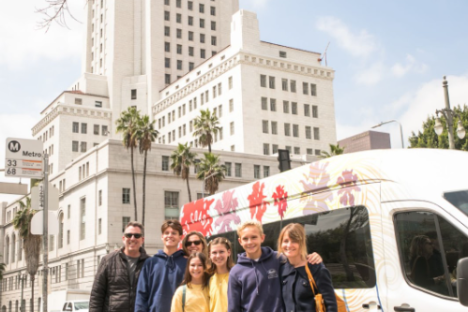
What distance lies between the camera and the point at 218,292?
572 centimetres

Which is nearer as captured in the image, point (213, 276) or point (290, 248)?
point (290, 248)

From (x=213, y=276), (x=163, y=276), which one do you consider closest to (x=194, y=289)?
(x=213, y=276)

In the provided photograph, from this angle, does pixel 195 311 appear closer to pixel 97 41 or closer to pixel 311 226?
pixel 311 226

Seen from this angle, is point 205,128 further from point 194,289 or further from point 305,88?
point 194,289

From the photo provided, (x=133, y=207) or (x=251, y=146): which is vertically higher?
(x=251, y=146)

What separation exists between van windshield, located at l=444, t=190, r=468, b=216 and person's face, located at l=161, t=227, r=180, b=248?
295 cm

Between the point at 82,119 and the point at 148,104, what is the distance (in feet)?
39.4

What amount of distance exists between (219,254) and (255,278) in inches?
20.8

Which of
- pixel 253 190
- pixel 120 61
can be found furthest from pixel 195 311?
pixel 120 61

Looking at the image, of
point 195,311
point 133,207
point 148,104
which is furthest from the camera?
point 148,104

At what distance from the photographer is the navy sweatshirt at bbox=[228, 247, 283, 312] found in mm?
5293

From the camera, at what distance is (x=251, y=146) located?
7725 cm

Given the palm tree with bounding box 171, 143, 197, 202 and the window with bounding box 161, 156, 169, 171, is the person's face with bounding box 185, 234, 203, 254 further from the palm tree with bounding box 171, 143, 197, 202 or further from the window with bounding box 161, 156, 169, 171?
the window with bounding box 161, 156, 169, 171

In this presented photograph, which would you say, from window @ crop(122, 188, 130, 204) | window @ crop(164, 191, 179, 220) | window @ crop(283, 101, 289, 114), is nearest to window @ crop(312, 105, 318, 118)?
window @ crop(283, 101, 289, 114)
